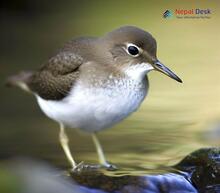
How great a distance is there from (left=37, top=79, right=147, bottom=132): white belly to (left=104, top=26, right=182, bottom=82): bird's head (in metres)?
0.15

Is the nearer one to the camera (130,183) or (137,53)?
(130,183)

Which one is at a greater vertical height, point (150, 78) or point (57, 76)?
point (57, 76)

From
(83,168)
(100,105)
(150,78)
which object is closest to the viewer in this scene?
(100,105)

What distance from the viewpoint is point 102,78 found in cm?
570

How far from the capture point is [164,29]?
1470cm

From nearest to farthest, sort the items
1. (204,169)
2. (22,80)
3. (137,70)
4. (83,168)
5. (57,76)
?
1. (137,70)
2. (83,168)
3. (57,76)
4. (204,169)
5. (22,80)

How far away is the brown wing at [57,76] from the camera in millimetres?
5913

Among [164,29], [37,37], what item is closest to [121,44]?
[37,37]

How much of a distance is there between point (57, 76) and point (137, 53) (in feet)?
2.22

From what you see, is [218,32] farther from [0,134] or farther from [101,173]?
[101,173]

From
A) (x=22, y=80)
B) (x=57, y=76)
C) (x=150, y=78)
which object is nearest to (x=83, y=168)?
(x=57, y=76)

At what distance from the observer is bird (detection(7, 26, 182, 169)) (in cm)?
565

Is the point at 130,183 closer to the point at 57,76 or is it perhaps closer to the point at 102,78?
the point at 102,78

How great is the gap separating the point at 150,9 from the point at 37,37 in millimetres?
2573
